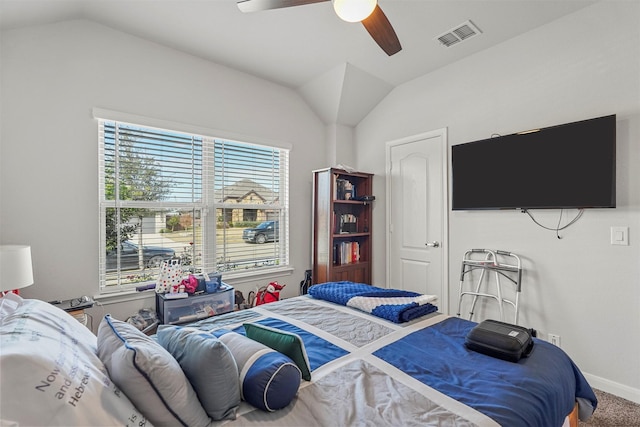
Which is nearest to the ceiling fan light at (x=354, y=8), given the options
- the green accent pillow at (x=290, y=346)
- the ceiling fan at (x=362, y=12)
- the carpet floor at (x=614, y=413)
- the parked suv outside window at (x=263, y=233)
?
the ceiling fan at (x=362, y=12)

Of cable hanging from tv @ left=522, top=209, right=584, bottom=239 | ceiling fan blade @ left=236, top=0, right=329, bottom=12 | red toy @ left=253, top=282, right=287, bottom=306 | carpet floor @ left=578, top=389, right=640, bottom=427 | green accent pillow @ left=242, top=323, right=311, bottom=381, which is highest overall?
ceiling fan blade @ left=236, top=0, right=329, bottom=12

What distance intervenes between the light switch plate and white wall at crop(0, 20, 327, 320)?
11.6 ft

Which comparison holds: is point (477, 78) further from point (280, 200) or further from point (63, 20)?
point (63, 20)

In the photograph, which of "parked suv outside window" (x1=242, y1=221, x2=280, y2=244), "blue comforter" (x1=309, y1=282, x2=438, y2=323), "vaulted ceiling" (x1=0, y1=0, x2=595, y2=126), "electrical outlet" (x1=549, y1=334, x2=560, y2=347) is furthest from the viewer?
"parked suv outside window" (x1=242, y1=221, x2=280, y2=244)

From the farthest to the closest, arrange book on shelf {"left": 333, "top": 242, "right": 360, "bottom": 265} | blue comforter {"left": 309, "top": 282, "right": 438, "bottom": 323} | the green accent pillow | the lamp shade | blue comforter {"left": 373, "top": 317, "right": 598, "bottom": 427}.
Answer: book on shelf {"left": 333, "top": 242, "right": 360, "bottom": 265}
blue comforter {"left": 309, "top": 282, "right": 438, "bottom": 323}
the lamp shade
the green accent pillow
blue comforter {"left": 373, "top": 317, "right": 598, "bottom": 427}

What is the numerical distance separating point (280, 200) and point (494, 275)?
2397 mm

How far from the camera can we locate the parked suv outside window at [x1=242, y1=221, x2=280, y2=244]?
3461mm

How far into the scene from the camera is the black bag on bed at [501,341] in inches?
52.0

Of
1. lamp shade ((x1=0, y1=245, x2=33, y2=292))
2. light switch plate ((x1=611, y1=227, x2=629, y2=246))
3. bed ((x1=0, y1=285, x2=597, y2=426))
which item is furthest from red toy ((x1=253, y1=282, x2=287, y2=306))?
light switch plate ((x1=611, y1=227, x2=629, y2=246))

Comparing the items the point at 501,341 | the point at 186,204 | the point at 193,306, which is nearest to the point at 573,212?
the point at 501,341

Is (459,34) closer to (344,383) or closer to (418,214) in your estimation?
(418,214)

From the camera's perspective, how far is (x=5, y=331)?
0.88 metres

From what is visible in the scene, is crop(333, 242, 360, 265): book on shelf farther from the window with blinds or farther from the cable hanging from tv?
the cable hanging from tv

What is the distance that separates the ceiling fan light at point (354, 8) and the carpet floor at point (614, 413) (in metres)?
2.74
